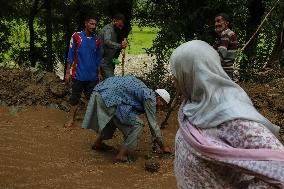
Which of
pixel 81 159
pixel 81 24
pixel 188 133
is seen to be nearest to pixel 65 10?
pixel 81 24

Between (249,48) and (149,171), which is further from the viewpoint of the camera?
(249,48)

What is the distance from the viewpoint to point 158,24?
37.1ft

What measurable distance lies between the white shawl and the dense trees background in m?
7.43

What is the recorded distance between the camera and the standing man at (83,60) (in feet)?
23.7

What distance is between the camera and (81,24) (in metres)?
13.4

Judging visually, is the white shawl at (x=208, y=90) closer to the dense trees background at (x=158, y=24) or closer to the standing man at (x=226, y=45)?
the standing man at (x=226, y=45)

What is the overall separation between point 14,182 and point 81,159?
1.13m

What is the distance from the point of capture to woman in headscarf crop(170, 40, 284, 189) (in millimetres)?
1781

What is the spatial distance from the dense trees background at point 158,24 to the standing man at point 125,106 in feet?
12.0

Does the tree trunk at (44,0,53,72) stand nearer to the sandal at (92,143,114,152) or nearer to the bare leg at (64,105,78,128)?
the bare leg at (64,105,78,128)

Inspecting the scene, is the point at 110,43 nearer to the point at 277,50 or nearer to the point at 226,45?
the point at 226,45

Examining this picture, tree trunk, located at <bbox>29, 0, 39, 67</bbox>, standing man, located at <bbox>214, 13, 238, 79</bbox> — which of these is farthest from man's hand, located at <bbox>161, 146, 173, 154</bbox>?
tree trunk, located at <bbox>29, 0, 39, 67</bbox>

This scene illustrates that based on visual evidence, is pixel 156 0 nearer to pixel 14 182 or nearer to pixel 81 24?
pixel 81 24

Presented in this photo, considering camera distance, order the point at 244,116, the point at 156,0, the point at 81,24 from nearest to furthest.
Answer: the point at 244,116
the point at 156,0
the point at 81,24
